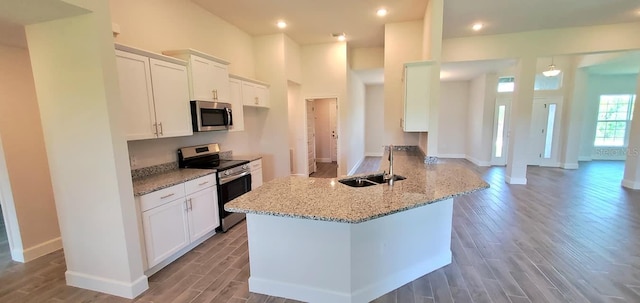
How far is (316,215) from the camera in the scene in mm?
1682

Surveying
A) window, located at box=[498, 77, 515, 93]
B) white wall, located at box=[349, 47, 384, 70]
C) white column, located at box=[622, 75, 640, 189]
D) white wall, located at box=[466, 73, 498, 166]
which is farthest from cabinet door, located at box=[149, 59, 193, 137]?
window, located at box=[498, 77, 515, 93]

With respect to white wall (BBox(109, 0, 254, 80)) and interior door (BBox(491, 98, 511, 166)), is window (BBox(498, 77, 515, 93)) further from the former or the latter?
white wall (BBox(109, 0, 254, 80))

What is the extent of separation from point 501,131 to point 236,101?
741 cm

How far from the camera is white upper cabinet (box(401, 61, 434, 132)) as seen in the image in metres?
3.31

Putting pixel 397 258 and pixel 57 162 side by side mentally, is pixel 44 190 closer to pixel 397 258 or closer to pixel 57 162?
pixel 57 162

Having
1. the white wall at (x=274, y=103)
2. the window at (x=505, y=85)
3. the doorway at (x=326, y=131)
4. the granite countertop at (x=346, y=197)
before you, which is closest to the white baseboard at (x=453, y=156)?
the window at (x=505, y=85)

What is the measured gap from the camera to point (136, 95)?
257cm

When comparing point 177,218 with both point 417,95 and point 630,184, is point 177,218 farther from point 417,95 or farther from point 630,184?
point 630,184

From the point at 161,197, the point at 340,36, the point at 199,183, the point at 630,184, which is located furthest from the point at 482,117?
the point at 161,197

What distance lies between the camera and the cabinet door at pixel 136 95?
244 centimetres

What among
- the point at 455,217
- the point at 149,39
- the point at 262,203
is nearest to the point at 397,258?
the point at 262,203

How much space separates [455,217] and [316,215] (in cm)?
307

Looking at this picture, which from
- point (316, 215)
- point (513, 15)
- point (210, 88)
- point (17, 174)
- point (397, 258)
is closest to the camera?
point (316, 215)

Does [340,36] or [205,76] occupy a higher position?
[340,36]
